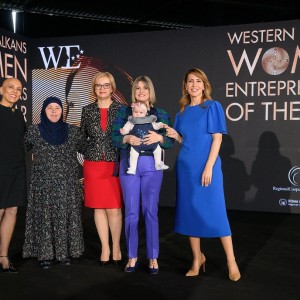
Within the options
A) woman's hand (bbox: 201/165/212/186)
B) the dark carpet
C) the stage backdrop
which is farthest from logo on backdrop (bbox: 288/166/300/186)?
woman's hand (bbox: 201/165/212/186)

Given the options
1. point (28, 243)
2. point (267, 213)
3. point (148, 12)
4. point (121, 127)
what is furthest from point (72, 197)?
point (148, 12)

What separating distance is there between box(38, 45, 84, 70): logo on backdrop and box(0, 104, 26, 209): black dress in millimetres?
3590

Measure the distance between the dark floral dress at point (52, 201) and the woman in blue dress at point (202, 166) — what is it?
34.0 inches

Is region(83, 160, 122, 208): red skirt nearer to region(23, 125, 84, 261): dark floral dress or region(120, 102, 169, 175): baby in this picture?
region(23, 125, 84, 261): dark floral dress

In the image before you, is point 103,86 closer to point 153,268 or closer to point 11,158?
point 11,158

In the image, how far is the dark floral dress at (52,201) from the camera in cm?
318

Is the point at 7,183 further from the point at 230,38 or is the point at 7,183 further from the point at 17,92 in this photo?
the point at 230,38

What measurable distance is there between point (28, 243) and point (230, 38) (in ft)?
13.6

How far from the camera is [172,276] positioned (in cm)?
309

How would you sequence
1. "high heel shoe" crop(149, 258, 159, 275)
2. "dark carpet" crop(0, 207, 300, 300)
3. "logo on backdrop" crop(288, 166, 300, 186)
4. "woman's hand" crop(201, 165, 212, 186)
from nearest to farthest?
"dark carpet" crop(0, 207, 300, 300) → "woman's hand" crop(201, 165, 212, 186) → "high heel shoe" crop(149, 258, 159, 275) → "logo on backdrop" crop(288, 166, 300, 186)

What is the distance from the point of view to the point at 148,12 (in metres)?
7.85

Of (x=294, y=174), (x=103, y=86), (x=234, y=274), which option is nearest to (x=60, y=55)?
(x=103, y=86)

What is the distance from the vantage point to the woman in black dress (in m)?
3.05

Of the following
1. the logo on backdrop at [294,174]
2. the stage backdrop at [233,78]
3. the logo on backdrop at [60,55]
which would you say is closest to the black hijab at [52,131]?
the stage backdrop at [233,78]
